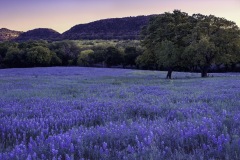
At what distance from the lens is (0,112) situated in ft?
29.6

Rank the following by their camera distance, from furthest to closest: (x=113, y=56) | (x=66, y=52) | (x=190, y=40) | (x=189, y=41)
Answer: (x=66, y=52) < (x=113, y=56) < (x=189, y=41) < (x=190, y=40)

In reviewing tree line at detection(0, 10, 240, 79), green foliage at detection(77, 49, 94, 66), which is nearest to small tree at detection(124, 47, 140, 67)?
green foliage at detection(77, 49, 94, 66)

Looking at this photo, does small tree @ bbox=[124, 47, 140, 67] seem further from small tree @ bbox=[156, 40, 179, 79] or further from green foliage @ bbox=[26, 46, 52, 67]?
small tree @ bbox=[156, 40, 179, 79]

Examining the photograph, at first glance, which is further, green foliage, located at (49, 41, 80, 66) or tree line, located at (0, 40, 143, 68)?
green foliage, located at (49, 41, 80, 66)

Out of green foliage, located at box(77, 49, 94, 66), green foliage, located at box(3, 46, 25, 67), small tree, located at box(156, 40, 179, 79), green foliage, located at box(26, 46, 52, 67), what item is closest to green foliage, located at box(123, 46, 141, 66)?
green foliage, located at box(77, 49, 94, 66)

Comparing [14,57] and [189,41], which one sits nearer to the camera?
[189,41]

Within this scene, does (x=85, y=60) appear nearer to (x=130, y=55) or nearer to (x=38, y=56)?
(x=130, y=55)

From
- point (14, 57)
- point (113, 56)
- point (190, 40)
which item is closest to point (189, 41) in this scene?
point (190, 40)

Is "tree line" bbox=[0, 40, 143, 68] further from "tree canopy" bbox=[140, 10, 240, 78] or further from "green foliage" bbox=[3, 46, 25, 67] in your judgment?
"tree canopy" bbox=[140, 10, 240, 78]

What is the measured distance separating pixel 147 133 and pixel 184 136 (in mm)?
651

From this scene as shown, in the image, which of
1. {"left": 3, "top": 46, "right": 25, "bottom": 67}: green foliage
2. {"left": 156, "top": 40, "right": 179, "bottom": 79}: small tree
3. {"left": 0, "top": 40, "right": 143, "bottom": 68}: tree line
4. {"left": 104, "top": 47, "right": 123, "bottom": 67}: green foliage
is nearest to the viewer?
{"left": 156, "top": 40, "right": 179, "bottom": 79}: small tree

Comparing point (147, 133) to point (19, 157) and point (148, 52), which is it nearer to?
point (19, 157)

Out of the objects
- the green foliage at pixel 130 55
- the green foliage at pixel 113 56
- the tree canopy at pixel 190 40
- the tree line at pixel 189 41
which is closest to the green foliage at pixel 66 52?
the green foliage at pixel 113 56

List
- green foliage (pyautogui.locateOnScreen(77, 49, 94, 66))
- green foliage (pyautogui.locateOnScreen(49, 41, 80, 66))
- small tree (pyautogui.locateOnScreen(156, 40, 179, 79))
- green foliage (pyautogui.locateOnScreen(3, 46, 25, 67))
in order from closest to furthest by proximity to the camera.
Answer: small tree (pyautogui.locateOnScreen(156, 40, 179, 79)) → green foliage (pyautogui.locateOnScreen(3, 46, 25, 67)) → green foliage (pyautogui.locateOnScreen(77, 49, 94, 66)) → green foliage (pyautogui.locateOnScreen(49, 41, 80, 66))
